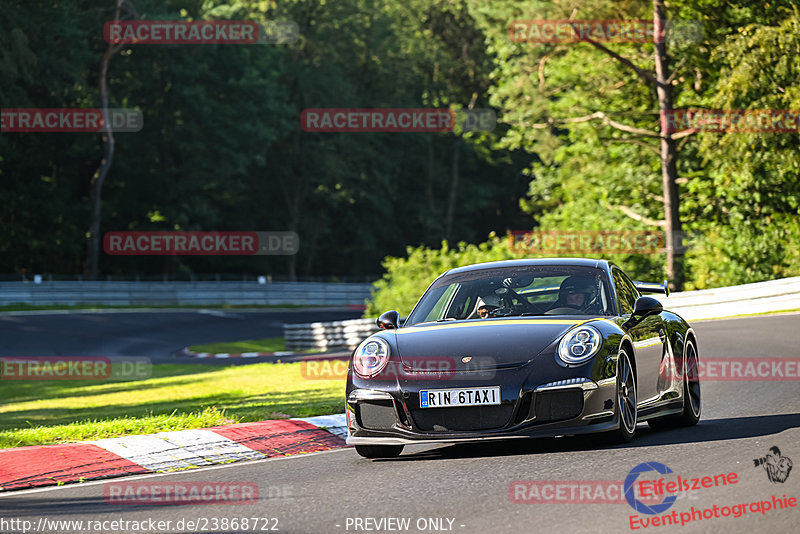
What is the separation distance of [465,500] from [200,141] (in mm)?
60199

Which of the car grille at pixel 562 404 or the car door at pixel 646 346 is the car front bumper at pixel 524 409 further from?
the car door at pixel 646 346

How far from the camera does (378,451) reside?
854 centimetres

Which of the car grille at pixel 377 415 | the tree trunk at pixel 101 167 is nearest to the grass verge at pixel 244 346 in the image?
the tree trunk at pixel 101 167

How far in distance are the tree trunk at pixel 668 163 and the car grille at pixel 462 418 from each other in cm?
2633

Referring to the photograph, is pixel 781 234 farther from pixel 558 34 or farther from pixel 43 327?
pixel 43 327

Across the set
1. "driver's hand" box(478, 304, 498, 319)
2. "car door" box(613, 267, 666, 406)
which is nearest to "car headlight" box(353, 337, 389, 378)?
"driver's hand" box(478, 304, 498, 319)

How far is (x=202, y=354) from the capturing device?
107 feet

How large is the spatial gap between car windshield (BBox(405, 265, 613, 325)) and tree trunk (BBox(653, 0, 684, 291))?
80.7 ft

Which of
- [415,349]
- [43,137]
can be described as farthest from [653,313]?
[43,137]

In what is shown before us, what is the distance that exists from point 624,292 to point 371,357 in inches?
98.1

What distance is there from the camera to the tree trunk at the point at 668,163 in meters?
33.8

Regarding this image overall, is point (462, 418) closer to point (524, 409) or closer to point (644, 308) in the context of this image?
point (524, 409)

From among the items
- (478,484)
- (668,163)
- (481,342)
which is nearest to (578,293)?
(481,342)

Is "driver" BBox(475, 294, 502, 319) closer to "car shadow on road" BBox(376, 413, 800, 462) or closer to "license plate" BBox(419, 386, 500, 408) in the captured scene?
"car shadow on road" BBox(376, 413, 800, 462)
